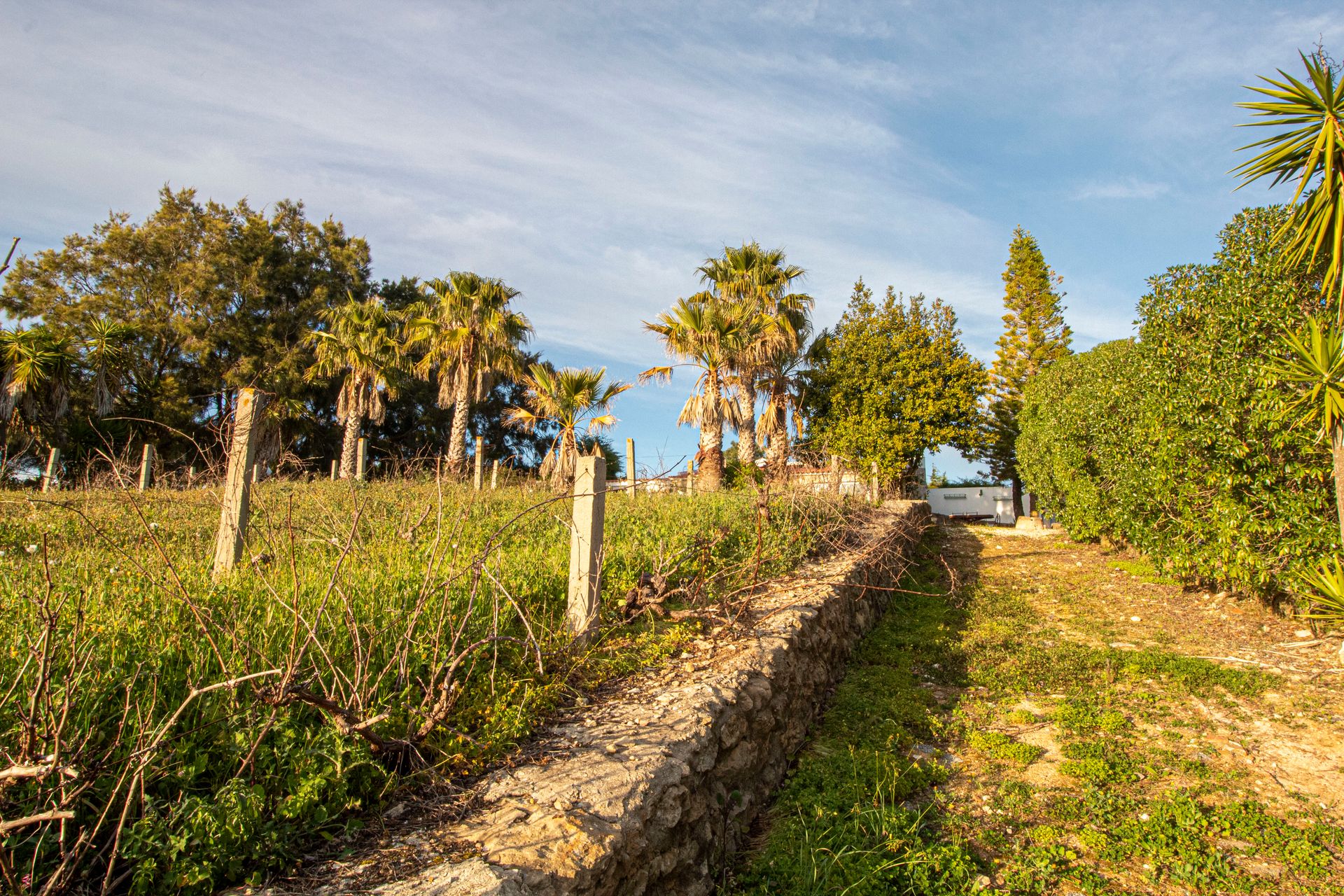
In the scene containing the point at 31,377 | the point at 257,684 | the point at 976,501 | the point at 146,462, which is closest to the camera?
the point at 257,684

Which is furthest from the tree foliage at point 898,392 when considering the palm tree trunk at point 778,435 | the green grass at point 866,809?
the green grass at point 866,809

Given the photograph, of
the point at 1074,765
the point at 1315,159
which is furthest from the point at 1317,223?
the point at 1074,765

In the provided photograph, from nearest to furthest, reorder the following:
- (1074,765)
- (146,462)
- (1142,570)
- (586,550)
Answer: (586,550)
(1074,765)
(1142,570)
(146,462)

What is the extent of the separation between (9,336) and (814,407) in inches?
826

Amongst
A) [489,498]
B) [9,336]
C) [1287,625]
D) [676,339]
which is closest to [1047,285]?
[676,339]

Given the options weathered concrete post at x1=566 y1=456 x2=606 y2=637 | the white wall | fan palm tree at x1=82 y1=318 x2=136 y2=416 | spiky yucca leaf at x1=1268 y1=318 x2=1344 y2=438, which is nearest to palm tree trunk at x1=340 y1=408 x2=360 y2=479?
fan palm tree at x1=82 y1=318 x2=136 y2=416

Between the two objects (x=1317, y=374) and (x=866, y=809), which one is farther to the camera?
(x=1317, y=374)

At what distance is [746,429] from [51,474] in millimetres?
15547

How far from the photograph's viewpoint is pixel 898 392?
77.4 feet

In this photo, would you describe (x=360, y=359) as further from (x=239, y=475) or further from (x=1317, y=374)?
(x=1317, y=374)

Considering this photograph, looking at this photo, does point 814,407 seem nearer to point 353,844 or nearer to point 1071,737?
point 1071,737

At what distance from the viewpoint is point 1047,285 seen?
31.2m

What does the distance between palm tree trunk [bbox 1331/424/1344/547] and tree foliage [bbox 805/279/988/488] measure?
54.4ft

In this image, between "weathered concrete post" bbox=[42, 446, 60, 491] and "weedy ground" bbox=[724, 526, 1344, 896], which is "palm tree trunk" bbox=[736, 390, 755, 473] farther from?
"weathered concrete post" bbox=[42, 446, 60, 491]
